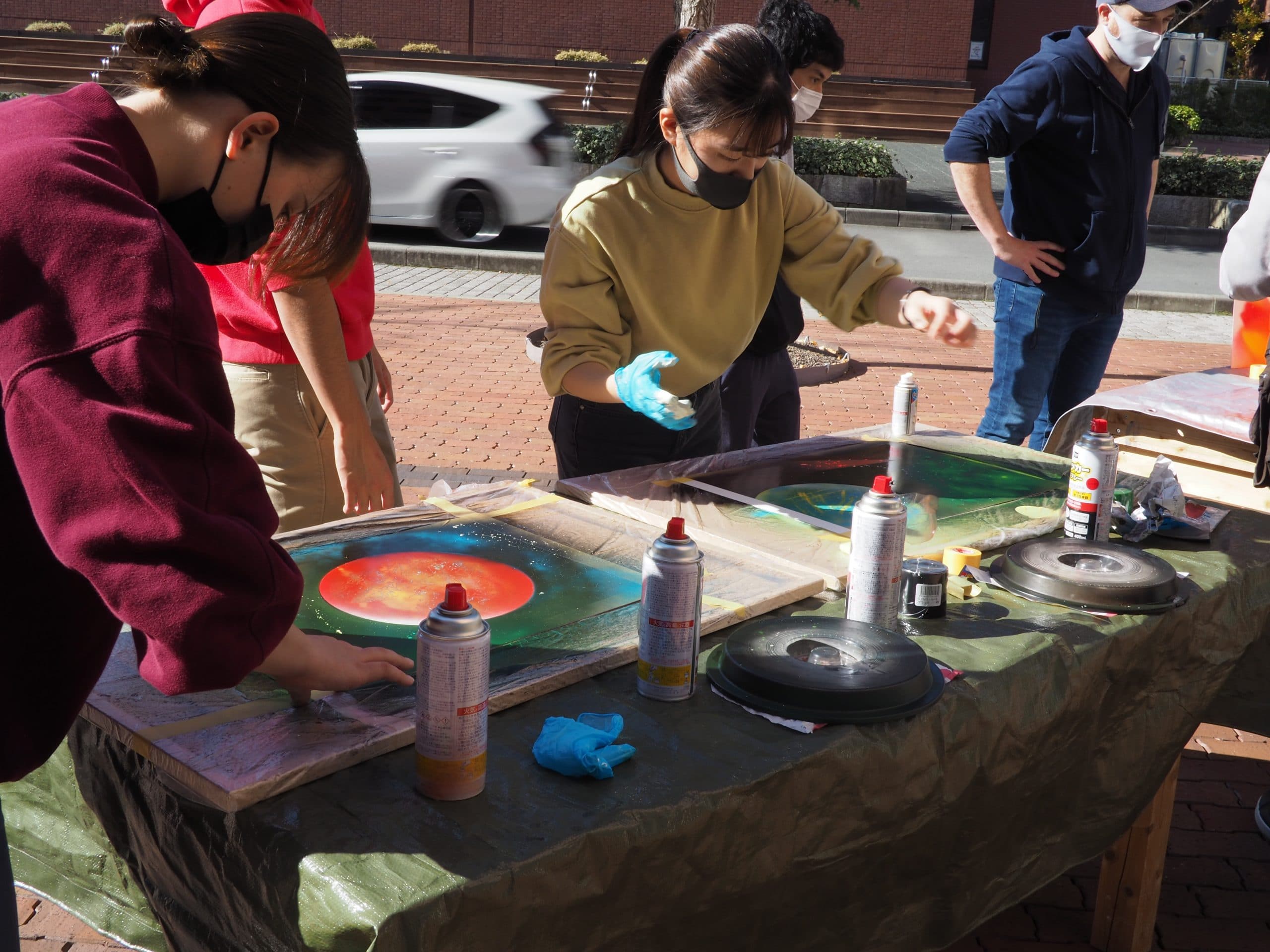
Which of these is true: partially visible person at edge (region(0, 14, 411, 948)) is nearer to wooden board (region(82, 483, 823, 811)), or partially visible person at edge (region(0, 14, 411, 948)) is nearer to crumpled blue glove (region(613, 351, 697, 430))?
wooden board (region(82, 483, 823, 811))

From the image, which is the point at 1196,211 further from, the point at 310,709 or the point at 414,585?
the point at 310,709

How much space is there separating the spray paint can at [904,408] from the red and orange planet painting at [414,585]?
4.61 feet

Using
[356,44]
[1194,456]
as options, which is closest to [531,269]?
[1194,456]

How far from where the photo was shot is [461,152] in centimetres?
1016

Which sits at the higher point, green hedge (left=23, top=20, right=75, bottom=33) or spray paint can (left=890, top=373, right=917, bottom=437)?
green hedge (left=23, top=20, right=75, bottom=33)

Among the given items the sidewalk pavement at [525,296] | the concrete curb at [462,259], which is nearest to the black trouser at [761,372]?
the sidewalk pavement at [525,296]

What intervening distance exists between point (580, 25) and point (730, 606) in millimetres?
22417

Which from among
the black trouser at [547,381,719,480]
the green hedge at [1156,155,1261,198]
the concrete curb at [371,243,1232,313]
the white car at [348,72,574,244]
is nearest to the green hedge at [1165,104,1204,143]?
the green hedge at [1156,155,1261,198]

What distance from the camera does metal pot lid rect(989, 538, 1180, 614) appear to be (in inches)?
80.2

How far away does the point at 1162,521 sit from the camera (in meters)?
2.48

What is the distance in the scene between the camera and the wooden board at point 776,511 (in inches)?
87.6

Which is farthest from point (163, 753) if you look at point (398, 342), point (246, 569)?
point (398, 342)

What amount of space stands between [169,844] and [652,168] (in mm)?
1706

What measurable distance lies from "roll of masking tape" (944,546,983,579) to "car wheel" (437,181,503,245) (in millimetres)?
8822
